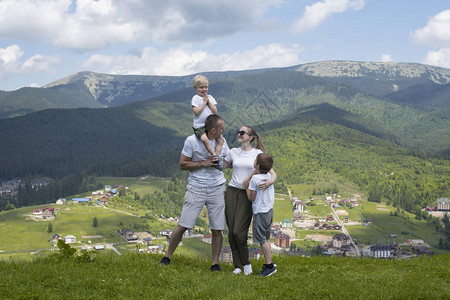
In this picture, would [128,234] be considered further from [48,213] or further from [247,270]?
[247,270]

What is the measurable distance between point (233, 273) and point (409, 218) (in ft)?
439

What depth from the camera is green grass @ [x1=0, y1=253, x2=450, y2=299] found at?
5625 mm

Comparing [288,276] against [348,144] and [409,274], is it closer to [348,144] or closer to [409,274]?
[409,274]

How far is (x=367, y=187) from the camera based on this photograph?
6053 inches

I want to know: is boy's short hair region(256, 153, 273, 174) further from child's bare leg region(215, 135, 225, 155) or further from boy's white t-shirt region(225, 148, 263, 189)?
child's bare leg region(215, 135, 225, 155)

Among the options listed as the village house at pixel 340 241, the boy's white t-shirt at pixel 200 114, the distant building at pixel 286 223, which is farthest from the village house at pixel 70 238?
the boy's white t-shirt at pixel 200 114

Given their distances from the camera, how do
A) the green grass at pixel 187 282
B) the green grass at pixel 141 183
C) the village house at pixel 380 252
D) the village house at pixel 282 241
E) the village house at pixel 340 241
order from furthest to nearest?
the green grass at pixel 141 183 → the village house at pixel 340 241 → the village house at pixel 282 241 → the village house at pixel 380 252 → the green grass at pixel 187 282

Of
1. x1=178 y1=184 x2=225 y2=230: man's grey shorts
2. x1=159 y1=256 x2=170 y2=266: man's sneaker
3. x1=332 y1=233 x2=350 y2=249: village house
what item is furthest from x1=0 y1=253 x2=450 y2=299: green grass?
x1=332 y1=233 x2=350 y2=249: village house

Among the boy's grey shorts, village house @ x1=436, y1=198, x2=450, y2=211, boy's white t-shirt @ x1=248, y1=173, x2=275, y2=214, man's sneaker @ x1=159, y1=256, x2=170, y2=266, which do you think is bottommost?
village house @ x1=436, y1=198, x2=450, y2=211

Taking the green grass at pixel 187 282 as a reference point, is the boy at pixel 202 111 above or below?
above

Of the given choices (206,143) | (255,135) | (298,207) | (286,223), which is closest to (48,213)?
(286,223)

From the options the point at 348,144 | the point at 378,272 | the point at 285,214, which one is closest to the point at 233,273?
the point at 378,272

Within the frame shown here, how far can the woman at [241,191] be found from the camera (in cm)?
704

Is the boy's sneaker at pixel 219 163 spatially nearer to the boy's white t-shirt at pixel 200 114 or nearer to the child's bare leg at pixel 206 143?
the child's bare leg at pixel 206 143
